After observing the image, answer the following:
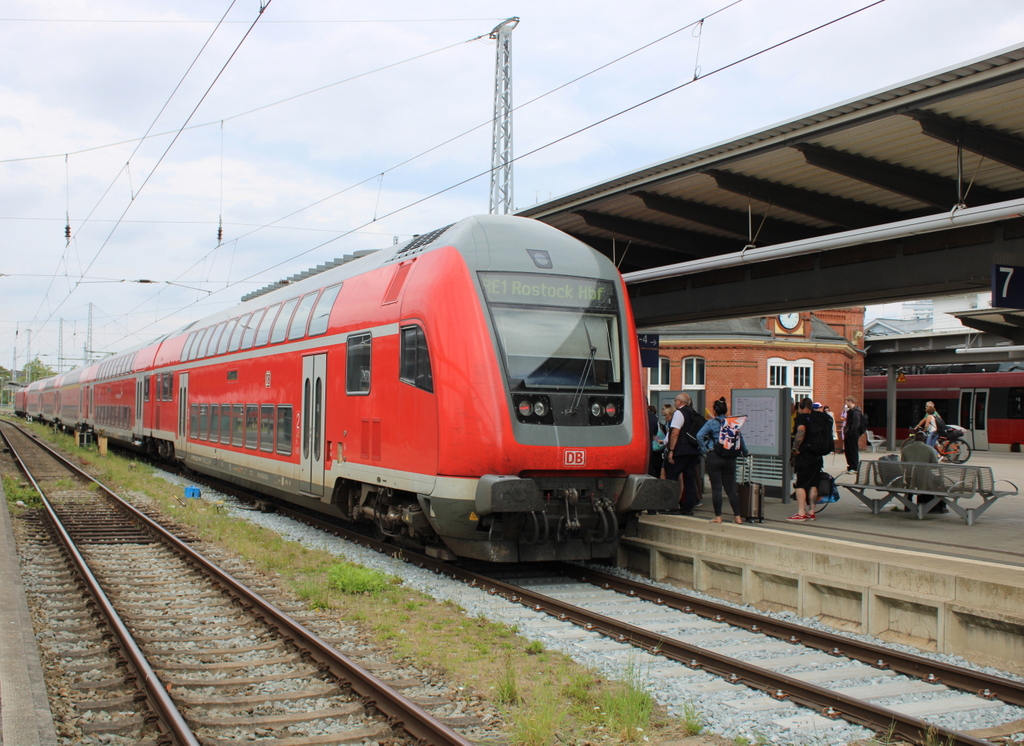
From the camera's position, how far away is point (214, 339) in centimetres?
1750

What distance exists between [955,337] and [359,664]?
32146 mm

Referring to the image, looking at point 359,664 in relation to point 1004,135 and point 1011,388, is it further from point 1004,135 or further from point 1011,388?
point 1011,388

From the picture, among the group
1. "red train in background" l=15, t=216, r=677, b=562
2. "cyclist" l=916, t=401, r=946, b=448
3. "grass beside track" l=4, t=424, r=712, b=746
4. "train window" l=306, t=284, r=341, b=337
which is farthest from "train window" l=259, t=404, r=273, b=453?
"cyclist" l=916, t=401, r=946, b=448

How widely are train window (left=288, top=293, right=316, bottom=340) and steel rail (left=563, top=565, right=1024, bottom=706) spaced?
5849mm

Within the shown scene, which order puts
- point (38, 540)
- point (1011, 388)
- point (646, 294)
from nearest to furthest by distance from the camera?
point (38, 540)
point (646, 294)
point (1011, 388)

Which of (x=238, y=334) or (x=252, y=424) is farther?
(x=238, y=334)

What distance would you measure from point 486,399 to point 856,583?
352cm

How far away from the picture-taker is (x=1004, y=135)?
8.70m

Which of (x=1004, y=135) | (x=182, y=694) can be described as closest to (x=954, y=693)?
(x=182, y=694)

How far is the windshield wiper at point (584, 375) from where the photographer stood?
29.0ft

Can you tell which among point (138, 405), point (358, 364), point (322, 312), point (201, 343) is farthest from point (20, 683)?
point (138, 405)

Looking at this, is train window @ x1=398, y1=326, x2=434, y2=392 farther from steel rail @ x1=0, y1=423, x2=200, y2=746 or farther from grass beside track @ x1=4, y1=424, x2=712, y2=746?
steel rail @ x1=0, y1=423, x2=200, y2=746

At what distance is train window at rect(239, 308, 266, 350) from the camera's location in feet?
48.9

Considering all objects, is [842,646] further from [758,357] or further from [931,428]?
[758,357]
